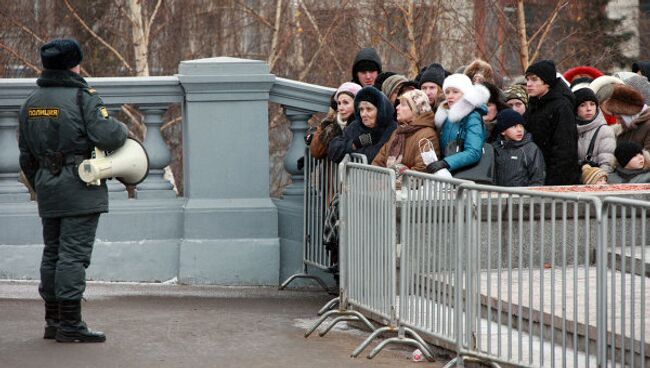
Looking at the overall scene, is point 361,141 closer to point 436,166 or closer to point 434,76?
point 436,166

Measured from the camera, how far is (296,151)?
1202 cm

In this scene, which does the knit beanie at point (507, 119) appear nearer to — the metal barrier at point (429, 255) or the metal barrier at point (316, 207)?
the metal barrier at point (316, 207)

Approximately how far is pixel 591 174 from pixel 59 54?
4325 millimetres

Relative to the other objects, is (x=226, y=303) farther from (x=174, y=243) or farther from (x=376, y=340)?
(x=376, y=340)

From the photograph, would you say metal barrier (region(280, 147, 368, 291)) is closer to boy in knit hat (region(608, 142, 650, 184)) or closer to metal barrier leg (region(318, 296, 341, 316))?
metal barrier leg (region(318, 296, 341, 316))

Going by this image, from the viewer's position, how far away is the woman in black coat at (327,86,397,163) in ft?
35.2

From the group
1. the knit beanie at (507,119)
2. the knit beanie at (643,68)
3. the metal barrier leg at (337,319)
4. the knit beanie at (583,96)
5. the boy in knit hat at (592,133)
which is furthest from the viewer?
the knit beanie at (643,68)

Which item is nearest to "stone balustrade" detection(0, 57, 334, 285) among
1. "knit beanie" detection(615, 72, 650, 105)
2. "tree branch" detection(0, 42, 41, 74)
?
"knit beanie" detection(615, 72, 650, 105)

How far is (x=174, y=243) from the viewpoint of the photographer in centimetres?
1175

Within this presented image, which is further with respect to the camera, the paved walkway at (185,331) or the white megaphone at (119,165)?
the white megaphone at (119,165)

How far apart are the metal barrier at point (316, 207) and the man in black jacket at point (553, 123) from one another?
5.24 ft

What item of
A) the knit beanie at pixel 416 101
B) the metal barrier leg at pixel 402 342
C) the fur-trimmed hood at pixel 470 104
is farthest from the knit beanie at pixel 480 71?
the metal barrier leg at pixel 402 342

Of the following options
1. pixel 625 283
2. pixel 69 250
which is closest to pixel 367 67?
pixel 69 250

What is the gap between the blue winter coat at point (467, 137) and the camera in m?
10.4
